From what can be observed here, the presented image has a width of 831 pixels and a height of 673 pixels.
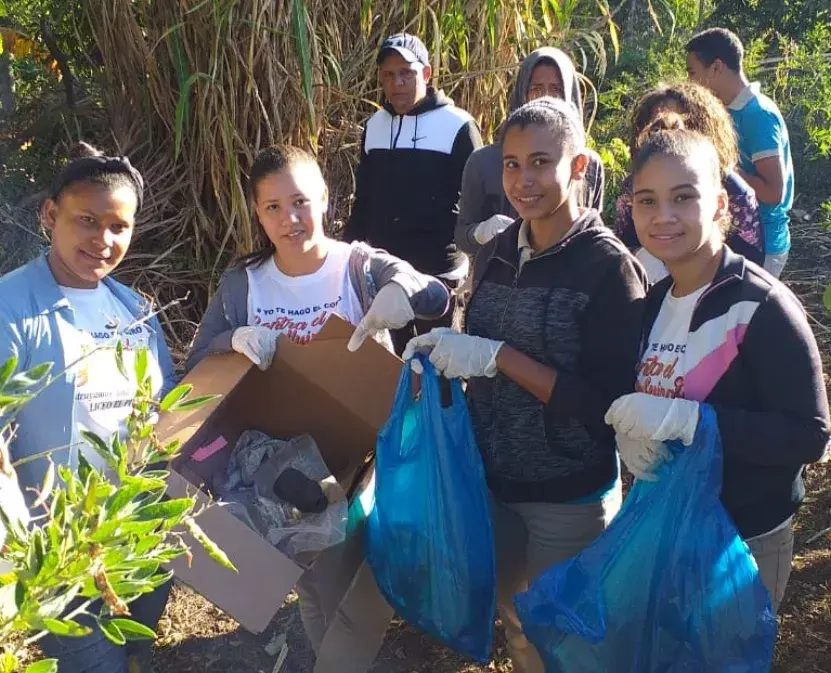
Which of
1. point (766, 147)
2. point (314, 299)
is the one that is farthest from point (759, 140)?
point (314, 299)

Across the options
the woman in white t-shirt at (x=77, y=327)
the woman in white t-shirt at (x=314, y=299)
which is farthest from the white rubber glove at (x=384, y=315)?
the woman in white t-shirt at (x=77, y=327)

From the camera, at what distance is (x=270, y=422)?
2.03 metres

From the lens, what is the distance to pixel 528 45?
3.98 meters

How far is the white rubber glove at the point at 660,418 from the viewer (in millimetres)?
1400

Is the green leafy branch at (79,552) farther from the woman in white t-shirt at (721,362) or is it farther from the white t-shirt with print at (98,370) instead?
the woman in white t-shirt at (721,362)

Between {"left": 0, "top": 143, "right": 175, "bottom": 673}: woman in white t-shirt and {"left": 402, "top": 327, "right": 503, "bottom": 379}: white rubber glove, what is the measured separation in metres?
0.59

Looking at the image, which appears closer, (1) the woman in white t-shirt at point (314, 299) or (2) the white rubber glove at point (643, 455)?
(2) the white rubber glove at point (643, 455)

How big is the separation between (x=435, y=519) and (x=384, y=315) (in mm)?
459

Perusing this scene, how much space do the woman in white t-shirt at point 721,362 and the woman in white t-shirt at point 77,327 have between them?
99cm

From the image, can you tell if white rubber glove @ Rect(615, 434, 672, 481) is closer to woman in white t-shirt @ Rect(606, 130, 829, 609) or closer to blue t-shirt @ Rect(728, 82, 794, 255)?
woman in white t-shirt @ Rect(606, 130, 829, 609)

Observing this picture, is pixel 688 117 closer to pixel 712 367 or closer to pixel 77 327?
pixel 712 367

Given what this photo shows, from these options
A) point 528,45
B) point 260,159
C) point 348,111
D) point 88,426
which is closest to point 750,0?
point 528,45

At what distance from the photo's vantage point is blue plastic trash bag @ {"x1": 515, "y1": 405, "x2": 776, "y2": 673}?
142cm

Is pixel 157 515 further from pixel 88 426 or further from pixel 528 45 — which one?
pixel 528 45
